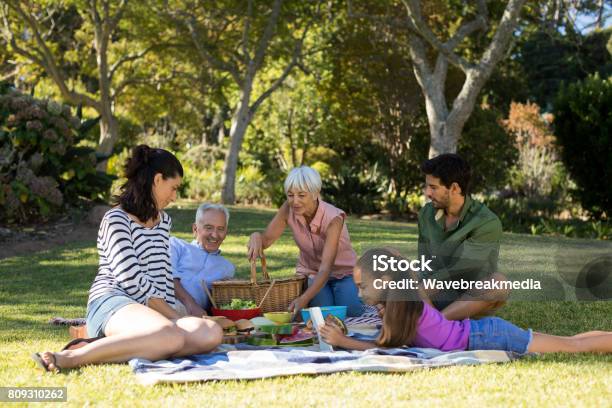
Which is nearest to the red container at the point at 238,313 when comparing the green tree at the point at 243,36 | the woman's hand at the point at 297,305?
the woman's hand at the point at 297,305

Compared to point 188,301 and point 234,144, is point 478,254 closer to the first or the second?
point 188,301

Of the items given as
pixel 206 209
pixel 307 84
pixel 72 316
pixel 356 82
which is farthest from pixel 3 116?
pixel 307 84

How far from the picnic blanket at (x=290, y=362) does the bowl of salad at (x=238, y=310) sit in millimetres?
750

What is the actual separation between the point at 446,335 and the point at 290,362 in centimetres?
102

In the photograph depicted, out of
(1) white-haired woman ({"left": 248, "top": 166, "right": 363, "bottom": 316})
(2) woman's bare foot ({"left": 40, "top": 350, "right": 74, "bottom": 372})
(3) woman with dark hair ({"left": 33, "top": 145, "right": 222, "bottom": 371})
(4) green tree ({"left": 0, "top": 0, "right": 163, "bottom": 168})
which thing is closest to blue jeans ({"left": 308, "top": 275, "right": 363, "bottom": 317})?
(1) white-haired woman ({"left": 248, "top": 166, "right": 363, "bottom": 316})

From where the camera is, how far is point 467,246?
5.85 m

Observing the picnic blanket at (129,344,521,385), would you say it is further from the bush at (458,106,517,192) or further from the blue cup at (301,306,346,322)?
the bush at (458,106,517,192)

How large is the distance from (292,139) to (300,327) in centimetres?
1927

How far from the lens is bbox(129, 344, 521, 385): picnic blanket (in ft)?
15.0

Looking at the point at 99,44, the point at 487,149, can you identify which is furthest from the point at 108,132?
the point at 487,149

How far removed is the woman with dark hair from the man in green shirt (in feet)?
5.63

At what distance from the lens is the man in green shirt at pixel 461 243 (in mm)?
5840

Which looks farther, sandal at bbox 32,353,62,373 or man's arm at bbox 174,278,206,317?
man's arm at bbox 174,278,206,317

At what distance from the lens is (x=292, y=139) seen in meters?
25.1
